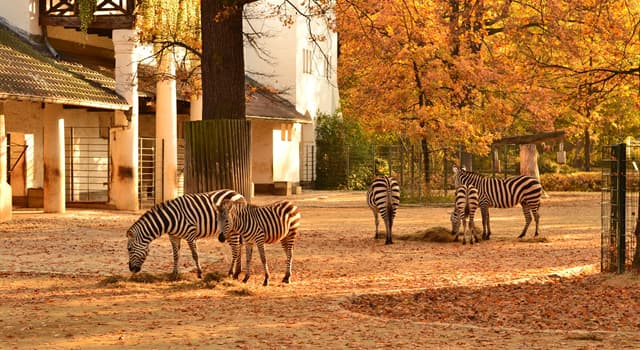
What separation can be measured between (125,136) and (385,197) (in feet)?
A: 33.4

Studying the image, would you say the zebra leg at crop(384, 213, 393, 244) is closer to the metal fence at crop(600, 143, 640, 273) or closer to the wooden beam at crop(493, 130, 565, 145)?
the metal fence at crop(600, 143, 640, 273)

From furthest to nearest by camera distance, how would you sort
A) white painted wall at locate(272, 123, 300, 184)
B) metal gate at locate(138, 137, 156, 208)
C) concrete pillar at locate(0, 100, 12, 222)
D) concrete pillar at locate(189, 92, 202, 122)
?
1. white painted wall at locate(272, 123, 300, 184)
2. concrete pillar at locate(189, 92, 202, 122)
3. metal gate at locate(138, 137, 156, 208)
4. concrete pillar at locate(0, 100, 12, 222)

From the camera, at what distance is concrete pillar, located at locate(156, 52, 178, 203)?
1391 inches

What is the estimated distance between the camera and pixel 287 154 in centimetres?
4891

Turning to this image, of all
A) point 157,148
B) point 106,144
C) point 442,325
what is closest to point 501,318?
point 442,325

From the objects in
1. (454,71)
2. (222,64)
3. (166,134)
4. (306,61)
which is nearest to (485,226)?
(222,64)

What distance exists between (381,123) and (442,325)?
2704cm

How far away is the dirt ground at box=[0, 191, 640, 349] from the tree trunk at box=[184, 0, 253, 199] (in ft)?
4.71

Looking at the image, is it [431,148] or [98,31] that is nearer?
[98,31]

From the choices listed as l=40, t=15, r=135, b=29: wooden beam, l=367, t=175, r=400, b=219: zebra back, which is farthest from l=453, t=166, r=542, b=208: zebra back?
l=40, t=15, r=135, b=29: wooden beam

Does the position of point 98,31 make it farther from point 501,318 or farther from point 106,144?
Result: point 501,318

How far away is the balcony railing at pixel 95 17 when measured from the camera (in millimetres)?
32250

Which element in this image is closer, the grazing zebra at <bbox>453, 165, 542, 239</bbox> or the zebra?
the zebra

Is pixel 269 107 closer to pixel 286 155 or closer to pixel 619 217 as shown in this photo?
pixel 286 155
